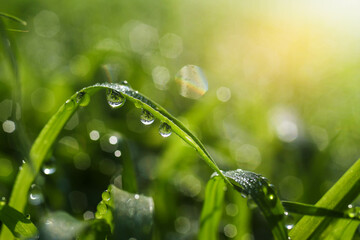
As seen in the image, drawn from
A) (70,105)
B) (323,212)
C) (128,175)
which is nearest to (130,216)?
(128,175)

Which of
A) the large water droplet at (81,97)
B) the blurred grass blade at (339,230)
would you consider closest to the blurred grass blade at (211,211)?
the blurred grass blade at (339,230)

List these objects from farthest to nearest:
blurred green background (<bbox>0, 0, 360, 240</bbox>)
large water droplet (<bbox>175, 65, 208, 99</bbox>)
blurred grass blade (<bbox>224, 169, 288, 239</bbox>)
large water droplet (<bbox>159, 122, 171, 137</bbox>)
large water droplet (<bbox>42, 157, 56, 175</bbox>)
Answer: large water droplet (<bbox>175, 65, 208, 99</bbox>)
blurred green background (<bbox>0, 0, 360, 240</bbox>)
large water droplet (<bbox>42, 157, 56, 175</bbox>)
large water droplet (<bbox>159, 122, 171, 137</bbox>)
blurred grass blade (<bbox>224, 169, 288, 239</bbox>)

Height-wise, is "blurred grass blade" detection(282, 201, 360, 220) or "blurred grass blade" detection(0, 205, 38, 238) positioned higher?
"blurred grass blade" detection(282, 201, 360, 220)

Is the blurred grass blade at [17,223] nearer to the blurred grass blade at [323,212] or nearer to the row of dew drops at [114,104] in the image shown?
the row of dew drops at [114,104]

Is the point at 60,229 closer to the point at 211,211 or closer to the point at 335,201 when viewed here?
the point at 211,211

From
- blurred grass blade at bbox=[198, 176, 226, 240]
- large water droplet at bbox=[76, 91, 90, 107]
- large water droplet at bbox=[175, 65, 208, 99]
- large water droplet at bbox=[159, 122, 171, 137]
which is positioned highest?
large water droplet at bbox=[76, 91, 90, 107]

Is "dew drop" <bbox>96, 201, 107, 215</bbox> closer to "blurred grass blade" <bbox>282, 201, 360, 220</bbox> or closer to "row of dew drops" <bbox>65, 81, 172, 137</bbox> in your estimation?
"row of dew drops" <bbox>65, 81, 172, 137</bbox>

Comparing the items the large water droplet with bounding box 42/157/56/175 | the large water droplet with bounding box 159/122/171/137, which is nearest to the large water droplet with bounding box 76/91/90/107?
the large water droplet with bounding box 159/122/171/137
